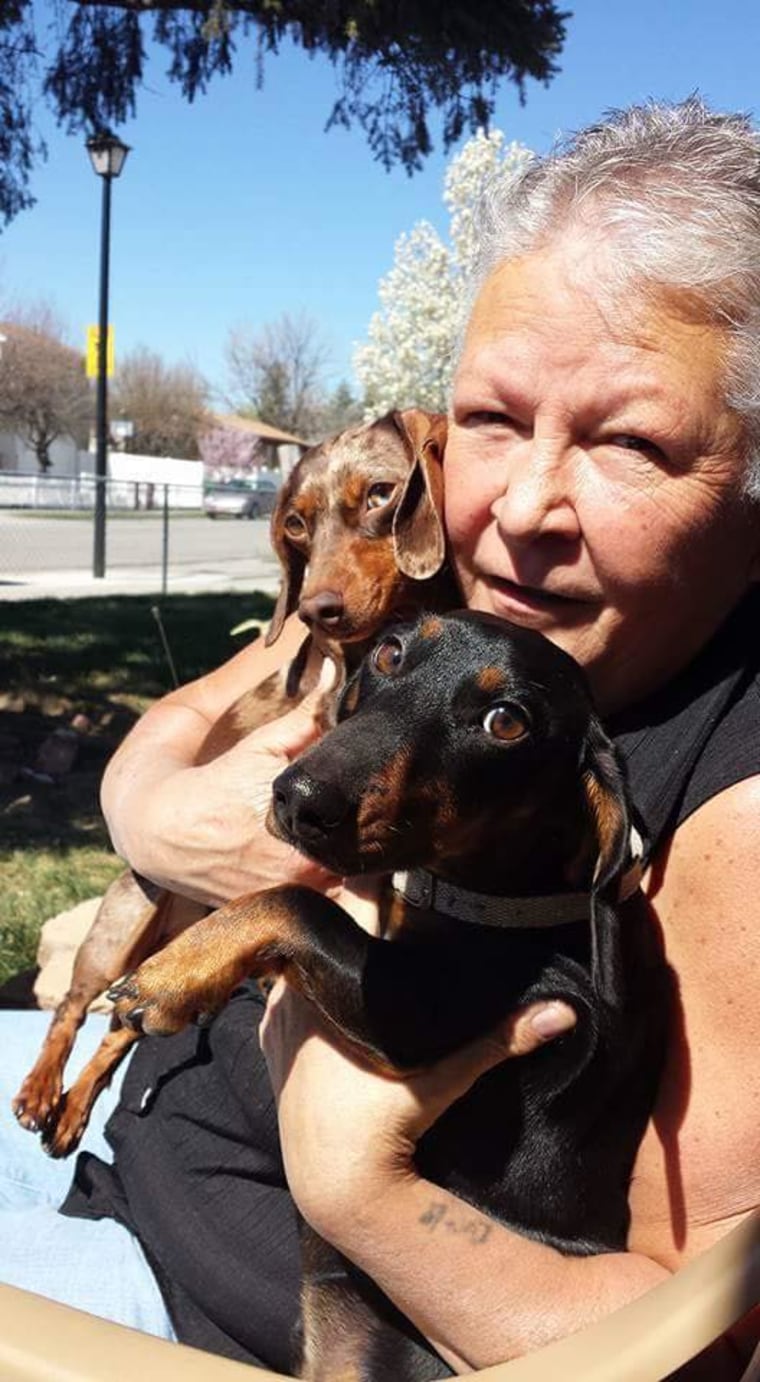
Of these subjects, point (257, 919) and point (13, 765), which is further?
point (13, 765)

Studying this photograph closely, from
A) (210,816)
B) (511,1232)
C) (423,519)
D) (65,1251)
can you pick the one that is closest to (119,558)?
(423,519)

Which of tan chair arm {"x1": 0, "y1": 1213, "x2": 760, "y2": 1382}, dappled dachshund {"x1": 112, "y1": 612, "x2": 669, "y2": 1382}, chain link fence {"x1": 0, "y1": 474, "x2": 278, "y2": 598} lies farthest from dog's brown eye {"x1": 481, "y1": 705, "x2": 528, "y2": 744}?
chain link fence {"x1": 0, "y1": 474, "x2": 278, "y2": 598}

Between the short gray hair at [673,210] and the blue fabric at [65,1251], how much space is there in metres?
1.57

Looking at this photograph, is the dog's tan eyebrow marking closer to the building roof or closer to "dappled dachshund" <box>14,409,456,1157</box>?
"dappled dachshund" <box>14,409,456,1157</box>

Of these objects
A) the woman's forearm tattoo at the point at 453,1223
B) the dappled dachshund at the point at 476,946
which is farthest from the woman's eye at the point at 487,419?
the woman's forearm tattoo at the point at 453,1223

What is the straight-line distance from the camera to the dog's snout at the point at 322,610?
270 cm

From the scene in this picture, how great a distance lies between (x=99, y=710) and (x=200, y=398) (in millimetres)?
46545

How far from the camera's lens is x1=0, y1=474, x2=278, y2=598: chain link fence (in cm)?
1812

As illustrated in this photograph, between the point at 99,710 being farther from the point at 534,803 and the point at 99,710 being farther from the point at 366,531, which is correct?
the point at 534,803

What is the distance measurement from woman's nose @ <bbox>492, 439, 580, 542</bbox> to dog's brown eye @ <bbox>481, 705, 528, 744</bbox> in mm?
235

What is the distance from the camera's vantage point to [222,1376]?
49.6 inches

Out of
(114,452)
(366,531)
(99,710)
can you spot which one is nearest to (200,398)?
(114,452)

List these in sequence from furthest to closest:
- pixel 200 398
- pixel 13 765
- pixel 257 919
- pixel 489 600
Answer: pixel 200 398 → pixel 13 765 → pixel 489 600 → pixel 257 919

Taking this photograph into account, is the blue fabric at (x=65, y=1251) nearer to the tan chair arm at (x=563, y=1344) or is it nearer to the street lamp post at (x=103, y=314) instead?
the tan chair arm at (x=563, y=1344)
